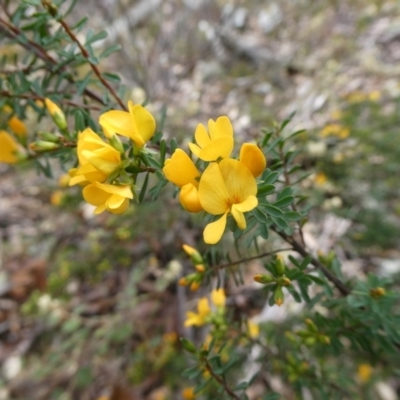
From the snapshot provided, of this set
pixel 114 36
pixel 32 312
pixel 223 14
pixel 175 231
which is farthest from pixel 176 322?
pixel 223 14

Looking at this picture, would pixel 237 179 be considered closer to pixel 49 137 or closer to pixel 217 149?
pixel 217 149

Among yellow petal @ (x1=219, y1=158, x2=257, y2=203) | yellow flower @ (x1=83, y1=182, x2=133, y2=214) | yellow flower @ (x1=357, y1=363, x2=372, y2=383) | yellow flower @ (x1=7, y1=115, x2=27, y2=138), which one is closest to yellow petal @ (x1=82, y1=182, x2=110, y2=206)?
yellow flower @ (x1=83, y1=182, x2=133, y2=214)

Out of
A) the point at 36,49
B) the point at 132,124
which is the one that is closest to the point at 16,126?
the point at 36,49

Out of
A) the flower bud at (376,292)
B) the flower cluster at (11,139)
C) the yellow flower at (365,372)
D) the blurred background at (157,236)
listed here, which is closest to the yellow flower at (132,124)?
the flower cluster at (11,139)

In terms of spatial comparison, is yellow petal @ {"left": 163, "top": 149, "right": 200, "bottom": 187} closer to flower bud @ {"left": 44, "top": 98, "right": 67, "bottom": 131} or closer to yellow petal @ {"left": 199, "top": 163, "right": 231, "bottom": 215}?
yellow petal @ {"left": 199, "top": 163, "right": 231, "bottom": 215}

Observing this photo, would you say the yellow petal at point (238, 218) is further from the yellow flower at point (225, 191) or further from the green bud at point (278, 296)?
the green bud at point (278, 296)

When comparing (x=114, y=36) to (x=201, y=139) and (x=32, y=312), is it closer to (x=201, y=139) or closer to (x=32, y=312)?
(x=32, y=312)
